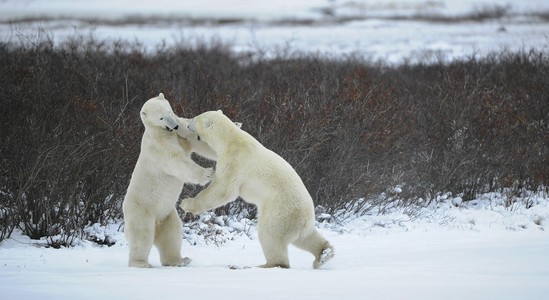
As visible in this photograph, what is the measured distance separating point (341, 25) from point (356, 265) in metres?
40.2

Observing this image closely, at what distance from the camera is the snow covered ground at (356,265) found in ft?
11.9

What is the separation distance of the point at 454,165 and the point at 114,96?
440cm

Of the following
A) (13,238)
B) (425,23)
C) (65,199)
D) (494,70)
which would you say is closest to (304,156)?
(65,199)

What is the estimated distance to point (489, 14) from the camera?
157 feet

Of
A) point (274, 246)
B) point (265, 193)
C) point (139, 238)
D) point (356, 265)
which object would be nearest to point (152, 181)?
point (139, 238)

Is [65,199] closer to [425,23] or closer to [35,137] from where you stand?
[35,137]

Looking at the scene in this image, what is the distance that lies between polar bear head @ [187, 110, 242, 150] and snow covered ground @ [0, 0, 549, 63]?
729 inches

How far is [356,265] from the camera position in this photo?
5105 mm

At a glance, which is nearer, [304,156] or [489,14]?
[304,156]

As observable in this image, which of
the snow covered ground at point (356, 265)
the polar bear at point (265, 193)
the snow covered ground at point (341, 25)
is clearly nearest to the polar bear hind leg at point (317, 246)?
the polar bear at point (265, 193)

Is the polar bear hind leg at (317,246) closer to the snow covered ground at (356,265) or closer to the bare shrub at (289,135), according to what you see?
the snow covered ground at (356,265)

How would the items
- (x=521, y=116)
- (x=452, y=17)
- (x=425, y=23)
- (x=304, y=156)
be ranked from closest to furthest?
(x=304, y=156) < (x=521, y=116) < (x=425, y=23) < (x=452, y=17)

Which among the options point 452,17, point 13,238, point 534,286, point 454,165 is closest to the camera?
point 534,286

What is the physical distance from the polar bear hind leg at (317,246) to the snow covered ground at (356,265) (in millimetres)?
114
